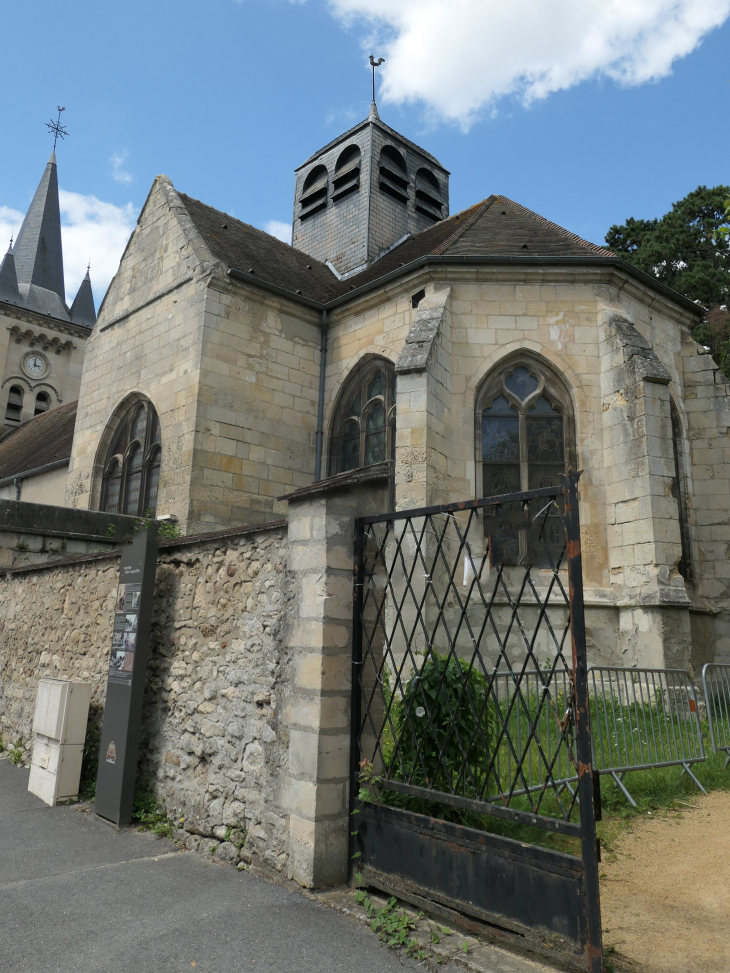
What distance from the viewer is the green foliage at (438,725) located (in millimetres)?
3711

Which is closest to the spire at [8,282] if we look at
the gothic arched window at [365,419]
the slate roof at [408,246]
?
the slate roof at [408,246]

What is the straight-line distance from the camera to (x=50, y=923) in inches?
130

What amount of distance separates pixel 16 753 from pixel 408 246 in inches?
438

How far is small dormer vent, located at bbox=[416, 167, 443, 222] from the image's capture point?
18781mm

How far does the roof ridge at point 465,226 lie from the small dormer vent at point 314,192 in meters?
5.57

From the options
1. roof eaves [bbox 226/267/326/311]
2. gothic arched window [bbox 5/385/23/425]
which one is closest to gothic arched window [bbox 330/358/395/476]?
roof eaves [bbox 226/267/326/311]

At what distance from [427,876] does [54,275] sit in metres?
37.1

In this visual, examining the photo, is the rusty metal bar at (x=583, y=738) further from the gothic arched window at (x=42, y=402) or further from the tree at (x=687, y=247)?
the gothic arched window at (x=42, y=402)

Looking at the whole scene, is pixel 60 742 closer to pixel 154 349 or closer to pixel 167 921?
pixel 167 921

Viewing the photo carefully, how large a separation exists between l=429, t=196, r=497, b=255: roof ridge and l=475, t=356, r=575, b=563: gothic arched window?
2169mm

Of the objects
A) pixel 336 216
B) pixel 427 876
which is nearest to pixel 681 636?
pixel 427 876

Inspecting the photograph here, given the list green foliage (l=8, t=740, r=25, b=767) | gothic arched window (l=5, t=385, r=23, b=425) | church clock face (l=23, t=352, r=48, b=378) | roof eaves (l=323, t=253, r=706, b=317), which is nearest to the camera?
green foliage (l=8, t=740, r=25, b=767)

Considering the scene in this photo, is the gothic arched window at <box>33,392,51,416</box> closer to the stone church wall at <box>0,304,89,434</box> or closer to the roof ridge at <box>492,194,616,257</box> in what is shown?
the stone church wall at <box>0,304,89,434</box>

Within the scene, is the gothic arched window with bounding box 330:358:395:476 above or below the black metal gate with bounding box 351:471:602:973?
above
